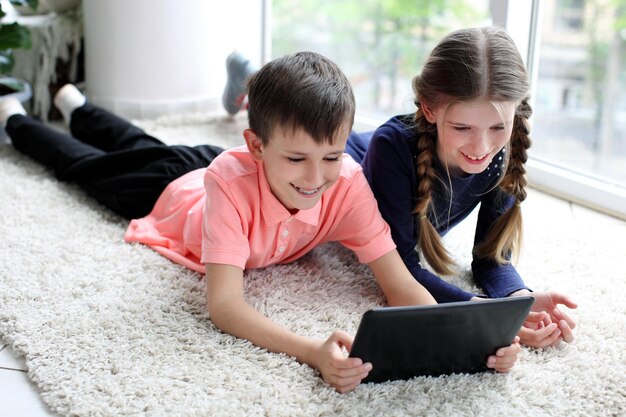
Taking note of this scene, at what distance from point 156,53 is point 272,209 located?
1.37 meters

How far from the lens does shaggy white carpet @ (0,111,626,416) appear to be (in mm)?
1096

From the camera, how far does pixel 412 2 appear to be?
3.43 meters

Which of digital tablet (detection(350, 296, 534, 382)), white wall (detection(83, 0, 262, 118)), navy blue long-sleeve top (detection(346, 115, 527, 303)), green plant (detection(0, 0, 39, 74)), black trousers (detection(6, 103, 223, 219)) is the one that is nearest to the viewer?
digital tablet (detection(350, 296, 534, 382))

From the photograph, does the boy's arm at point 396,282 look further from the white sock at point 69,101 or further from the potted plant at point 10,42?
the potted plant at point 10,42

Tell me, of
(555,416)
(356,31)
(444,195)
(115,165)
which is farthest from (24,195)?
(356,31)

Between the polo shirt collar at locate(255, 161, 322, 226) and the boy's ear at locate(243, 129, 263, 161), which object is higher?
the boy's ear at locate(243, 129, 263, 161)

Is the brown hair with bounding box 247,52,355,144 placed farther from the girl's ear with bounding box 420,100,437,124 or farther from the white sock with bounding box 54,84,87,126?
the white sock with bounding box 54,84,87,126

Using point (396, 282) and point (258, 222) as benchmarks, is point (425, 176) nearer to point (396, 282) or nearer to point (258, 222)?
point (396, 282)

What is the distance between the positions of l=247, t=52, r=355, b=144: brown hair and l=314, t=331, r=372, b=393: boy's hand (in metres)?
0.30

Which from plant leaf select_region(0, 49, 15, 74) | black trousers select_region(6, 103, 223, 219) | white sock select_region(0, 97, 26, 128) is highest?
plant leaf select_region(0, 49, 15, 74)

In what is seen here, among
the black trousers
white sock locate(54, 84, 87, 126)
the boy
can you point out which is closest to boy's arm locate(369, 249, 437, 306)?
the boy

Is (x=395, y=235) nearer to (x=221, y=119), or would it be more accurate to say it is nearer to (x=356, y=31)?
(x=221, y=119)

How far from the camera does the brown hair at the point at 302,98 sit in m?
1.19

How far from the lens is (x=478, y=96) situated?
126 centimetres
